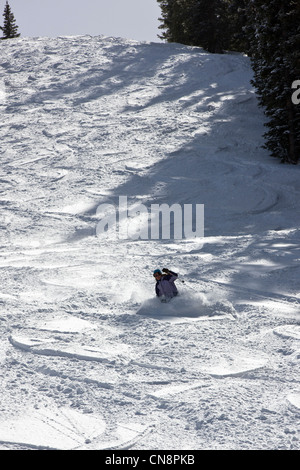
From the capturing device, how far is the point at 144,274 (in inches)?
432

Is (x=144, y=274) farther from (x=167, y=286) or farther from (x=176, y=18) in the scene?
(x=176, y=18)

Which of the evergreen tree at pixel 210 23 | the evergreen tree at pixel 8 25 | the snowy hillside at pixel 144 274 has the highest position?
the evergreen tree at pixel 8 25

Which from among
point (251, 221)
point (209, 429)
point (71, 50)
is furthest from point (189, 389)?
point (71, 50)

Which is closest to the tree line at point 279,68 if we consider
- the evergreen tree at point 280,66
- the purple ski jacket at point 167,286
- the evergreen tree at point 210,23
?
the evergreen tree at point 280,66

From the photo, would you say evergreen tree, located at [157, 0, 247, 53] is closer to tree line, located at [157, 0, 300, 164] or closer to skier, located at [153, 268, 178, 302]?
tree line, located at [157, 0, 300, 164]

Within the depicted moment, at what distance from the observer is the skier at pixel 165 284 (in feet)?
29.7

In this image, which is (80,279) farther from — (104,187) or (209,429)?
(104,187)

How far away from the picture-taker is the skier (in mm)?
9055

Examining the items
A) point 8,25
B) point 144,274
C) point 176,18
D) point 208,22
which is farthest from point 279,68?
point 8,25

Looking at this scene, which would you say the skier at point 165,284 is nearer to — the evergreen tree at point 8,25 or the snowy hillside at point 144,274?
the snowy hillside at point 144,274

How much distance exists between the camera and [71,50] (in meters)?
35.4

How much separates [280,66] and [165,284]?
13.8m

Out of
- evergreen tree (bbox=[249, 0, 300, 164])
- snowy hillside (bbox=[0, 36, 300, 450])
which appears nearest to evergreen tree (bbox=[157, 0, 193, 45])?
snowy hillside (bbox=[0, 36, 300, 450])

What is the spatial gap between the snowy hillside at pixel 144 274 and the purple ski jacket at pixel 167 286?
21 centimetres
